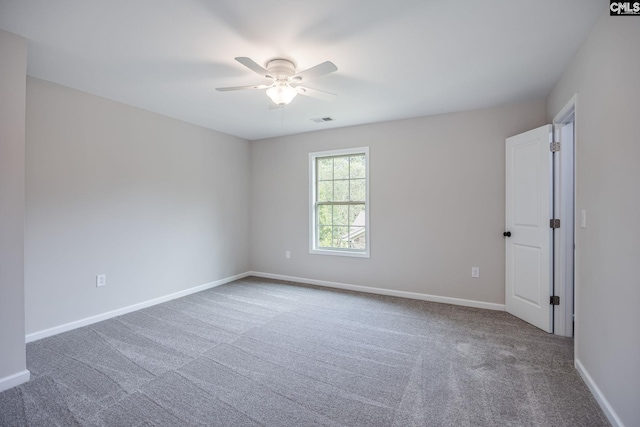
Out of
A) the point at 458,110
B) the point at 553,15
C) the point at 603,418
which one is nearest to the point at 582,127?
the point at 553,15

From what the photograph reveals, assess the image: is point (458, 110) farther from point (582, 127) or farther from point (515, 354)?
point (515, 354)

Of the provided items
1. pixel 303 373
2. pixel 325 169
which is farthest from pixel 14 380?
pixel 325 169

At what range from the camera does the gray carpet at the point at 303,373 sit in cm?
180

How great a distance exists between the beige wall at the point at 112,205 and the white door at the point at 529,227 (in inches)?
160

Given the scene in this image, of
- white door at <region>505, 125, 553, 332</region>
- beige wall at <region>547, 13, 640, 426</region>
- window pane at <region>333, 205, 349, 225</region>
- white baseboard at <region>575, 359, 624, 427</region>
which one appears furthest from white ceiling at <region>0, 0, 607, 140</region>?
white baseboard at <region>575, 359, 624, 427</region>

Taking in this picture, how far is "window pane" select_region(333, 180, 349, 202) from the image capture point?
15.4 feet

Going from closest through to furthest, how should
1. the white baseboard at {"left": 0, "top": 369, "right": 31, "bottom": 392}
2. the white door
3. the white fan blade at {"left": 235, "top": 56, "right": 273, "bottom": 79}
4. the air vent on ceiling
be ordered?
the white fan blade at {"left": 235, "top": 56, "right": 273, "bottom": 79}
the white baseboard at {"left": 0, "top": 369, "right": 31, "bottom": 392}
the white door
the air vent on ceiling

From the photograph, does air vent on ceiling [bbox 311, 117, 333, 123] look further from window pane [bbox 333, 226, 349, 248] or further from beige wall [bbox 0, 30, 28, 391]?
beige wall [bbox 0, 30, 28, 391]

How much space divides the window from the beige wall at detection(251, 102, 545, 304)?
109 mm

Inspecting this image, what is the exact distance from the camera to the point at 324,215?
491cm

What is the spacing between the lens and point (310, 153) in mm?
4855

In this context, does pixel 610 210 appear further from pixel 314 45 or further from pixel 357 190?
pixel 357 190

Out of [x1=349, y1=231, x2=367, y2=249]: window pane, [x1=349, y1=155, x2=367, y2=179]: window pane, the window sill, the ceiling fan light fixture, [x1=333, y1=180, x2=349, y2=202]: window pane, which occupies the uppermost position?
the ceiling fan light fixture

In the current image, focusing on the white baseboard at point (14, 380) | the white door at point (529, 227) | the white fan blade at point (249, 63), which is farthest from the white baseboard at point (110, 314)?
the white door at point (529, 227)
